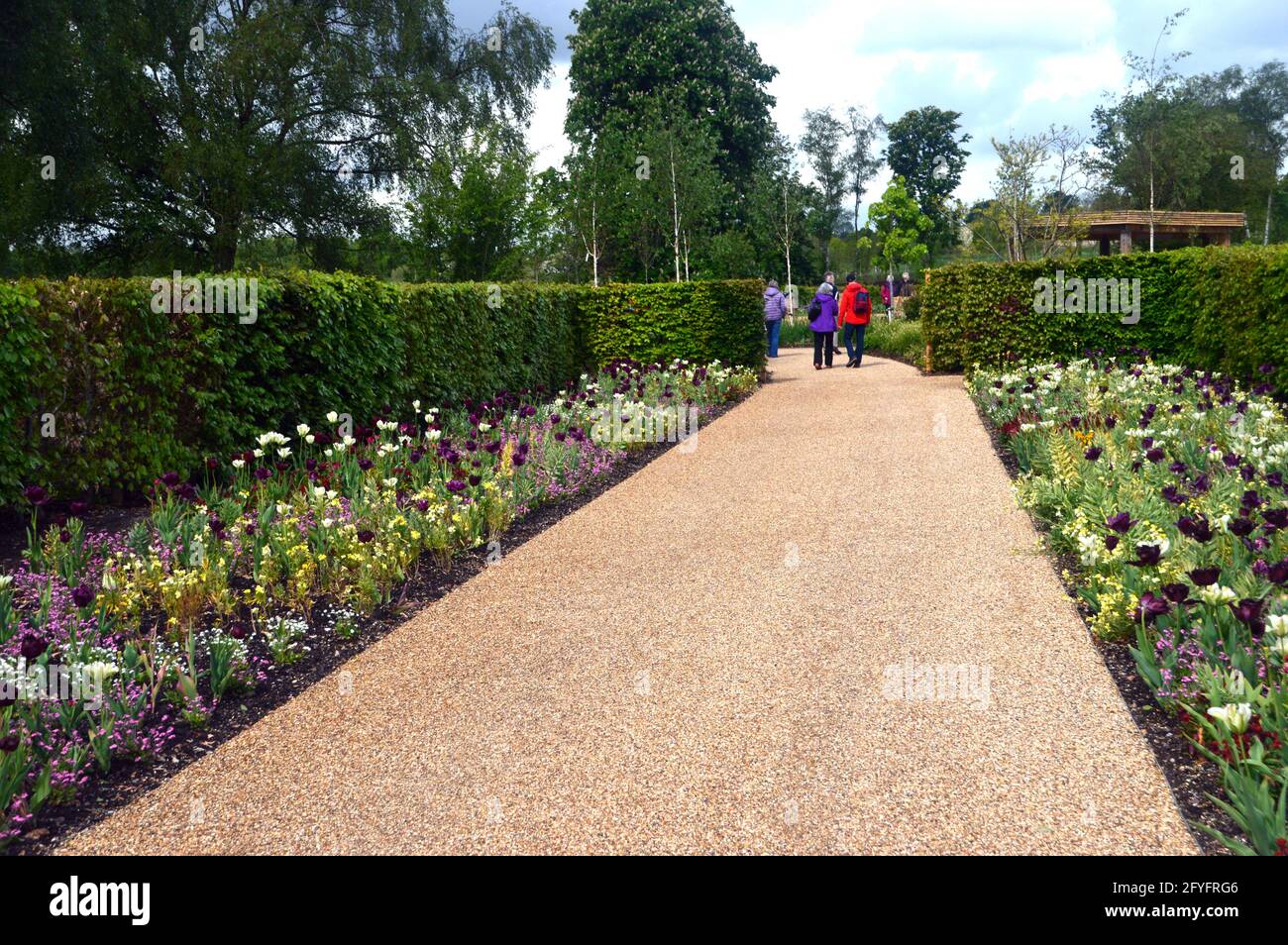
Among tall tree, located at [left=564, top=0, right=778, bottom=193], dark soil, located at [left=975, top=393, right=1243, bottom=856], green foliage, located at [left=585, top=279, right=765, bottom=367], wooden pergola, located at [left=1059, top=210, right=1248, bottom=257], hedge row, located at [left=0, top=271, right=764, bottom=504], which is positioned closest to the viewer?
dark soil, located at [left=975, top=393, right=1243, bottom=856]

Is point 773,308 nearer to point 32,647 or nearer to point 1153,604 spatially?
point 1153,604

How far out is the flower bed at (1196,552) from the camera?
309 cm

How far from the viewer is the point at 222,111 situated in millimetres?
20922

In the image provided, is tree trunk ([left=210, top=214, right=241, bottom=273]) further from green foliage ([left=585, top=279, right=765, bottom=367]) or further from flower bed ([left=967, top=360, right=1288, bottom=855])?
flower bed ([left=967, top=360, right=1288, bottom=855])

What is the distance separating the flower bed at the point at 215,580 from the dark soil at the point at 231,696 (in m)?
0.04

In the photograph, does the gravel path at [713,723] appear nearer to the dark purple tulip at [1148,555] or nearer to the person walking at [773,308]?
the dark purple tulip at [1148,555]

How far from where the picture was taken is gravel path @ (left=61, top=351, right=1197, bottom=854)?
305 centimetres

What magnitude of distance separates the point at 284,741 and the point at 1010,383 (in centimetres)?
915

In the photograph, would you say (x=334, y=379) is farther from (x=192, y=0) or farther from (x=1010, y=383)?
(x=192, y=0)

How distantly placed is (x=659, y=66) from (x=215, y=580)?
34.5 metres

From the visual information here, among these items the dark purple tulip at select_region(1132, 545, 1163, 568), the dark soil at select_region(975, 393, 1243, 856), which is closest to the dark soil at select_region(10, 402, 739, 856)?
the dark soil at select_region(975, 393, 1243, 856)

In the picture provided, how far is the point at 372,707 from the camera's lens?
13.3 ft

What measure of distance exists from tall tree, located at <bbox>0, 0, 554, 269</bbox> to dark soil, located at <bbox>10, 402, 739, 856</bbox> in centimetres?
1412

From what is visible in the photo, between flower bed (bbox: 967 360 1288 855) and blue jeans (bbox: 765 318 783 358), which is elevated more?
blue jeans (bbox: 765 318 783 358)
